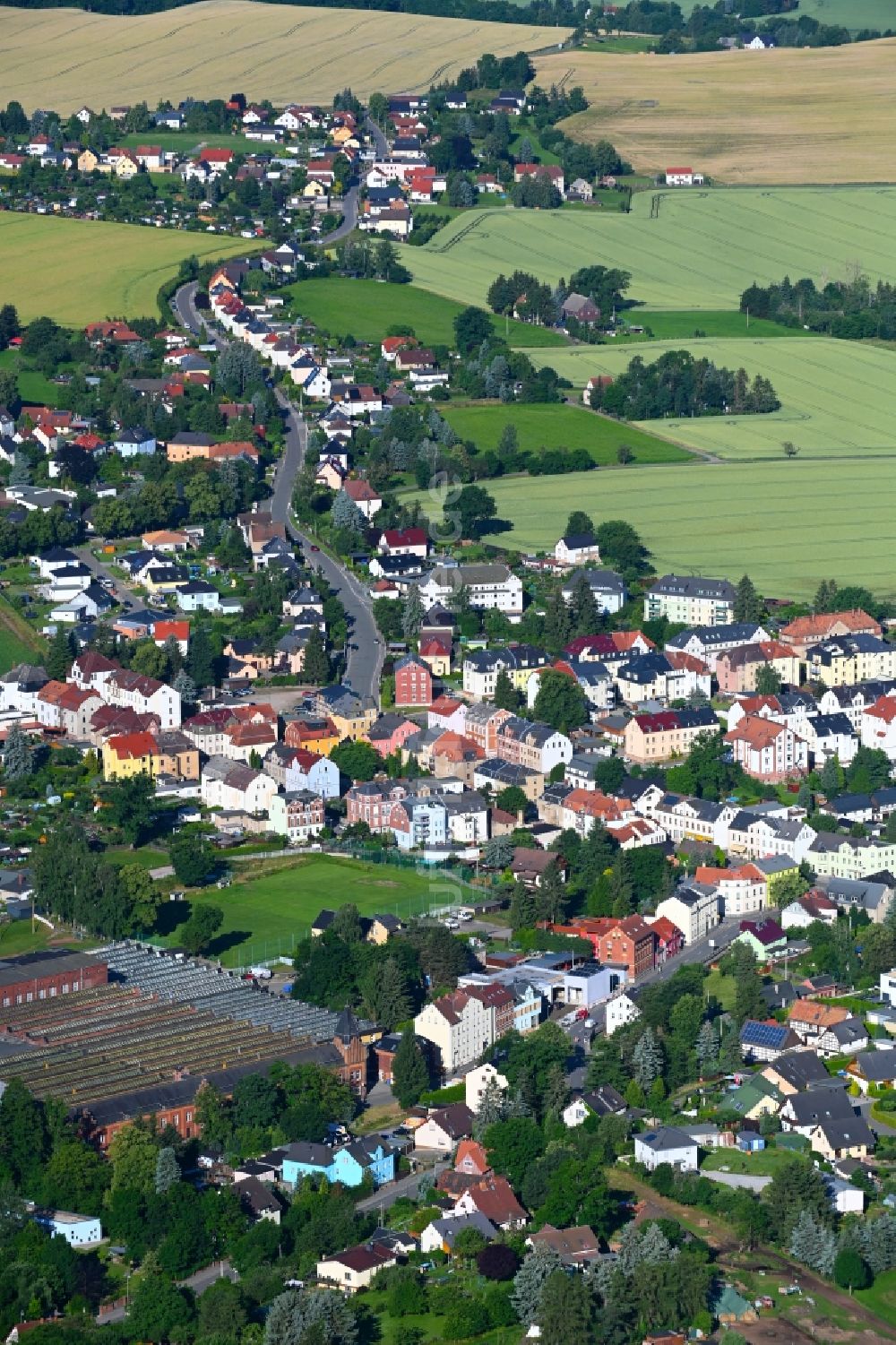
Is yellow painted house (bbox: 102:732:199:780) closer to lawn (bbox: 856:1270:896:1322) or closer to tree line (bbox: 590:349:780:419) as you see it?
lawn (bbox: 856:1270:896:1322)

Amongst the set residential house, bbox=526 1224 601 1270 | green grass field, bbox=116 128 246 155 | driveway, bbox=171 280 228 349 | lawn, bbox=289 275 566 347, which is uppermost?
green grass field, bbox=116 128 246 155

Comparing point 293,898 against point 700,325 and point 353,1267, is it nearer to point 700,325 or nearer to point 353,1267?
point 353,1267

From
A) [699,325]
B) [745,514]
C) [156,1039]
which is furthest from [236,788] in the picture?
[699,325]

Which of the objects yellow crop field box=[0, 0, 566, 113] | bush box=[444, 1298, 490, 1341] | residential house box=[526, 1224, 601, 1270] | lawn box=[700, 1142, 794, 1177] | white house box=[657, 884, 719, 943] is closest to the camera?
bush box=[444, 1298, 490, 1341]

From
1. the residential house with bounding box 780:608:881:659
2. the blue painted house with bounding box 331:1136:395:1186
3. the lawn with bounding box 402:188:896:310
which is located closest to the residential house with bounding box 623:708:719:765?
the residential house with bounding box 780:608:881:659

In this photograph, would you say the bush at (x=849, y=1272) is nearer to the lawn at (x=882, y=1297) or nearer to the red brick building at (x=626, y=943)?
the lawn at (x=882, y=1297)
